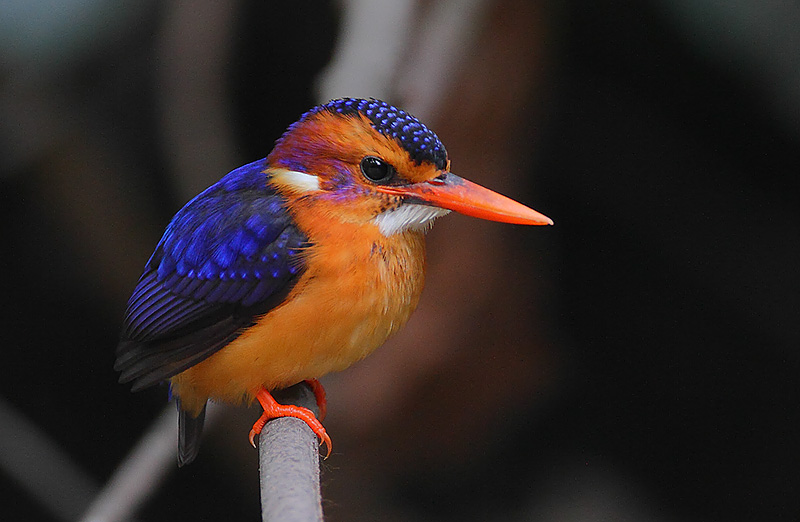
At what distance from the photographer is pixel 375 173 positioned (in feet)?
3.90

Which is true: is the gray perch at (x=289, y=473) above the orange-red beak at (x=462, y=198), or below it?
below

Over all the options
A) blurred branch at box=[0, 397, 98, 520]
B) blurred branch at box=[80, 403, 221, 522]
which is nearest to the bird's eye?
blurred branch at box=[80, 403, 221, 522]

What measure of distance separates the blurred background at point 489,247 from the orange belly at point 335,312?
55 cm

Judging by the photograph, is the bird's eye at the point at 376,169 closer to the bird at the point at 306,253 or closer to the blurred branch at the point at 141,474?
the bird at the point at 306,253

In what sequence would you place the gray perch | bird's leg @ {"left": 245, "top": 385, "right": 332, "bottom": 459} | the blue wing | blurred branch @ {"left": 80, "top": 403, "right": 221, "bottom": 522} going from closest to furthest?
the gray perch
the blue wing
bird's leg @ {"left": 245, "top": 385, "right": 332, "bottom": 459}
blurred branch @ {"left": 80, "top": 403, "right": 221, "bottom": 522}

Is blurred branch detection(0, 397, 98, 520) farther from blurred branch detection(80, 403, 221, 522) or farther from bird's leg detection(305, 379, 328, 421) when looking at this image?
bird's leg detection(305, 379, 328, 421)

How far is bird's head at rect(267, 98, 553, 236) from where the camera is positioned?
45.4 inches

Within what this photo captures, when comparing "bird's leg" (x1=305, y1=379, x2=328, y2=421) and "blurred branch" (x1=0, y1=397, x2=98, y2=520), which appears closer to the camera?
"bird's leg" (x1=305, y1=379, x2=328, y2=421)

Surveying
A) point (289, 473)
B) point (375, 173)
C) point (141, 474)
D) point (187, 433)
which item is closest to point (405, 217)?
point (375, 173)

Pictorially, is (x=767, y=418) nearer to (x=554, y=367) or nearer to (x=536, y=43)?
(x=554, y=367)

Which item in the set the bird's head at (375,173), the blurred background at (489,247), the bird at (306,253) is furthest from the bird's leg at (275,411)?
the blurred background at (489,247)

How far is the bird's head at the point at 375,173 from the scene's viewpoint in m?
1.15

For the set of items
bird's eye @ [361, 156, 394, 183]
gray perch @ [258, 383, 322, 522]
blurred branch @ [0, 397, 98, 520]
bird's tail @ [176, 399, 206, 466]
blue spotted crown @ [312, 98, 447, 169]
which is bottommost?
blurred branch @ [0, 397, 98, 520]

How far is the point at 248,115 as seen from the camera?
2240 mm
